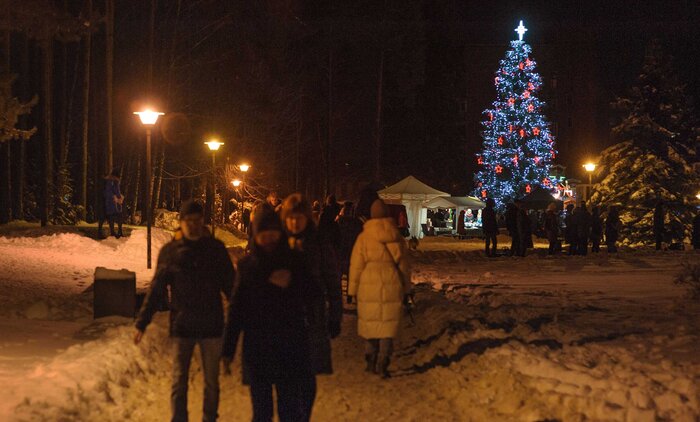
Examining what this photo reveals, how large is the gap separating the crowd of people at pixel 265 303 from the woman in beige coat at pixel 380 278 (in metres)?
0.01

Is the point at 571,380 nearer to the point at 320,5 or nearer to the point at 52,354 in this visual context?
the point at 52,354

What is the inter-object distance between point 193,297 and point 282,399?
125cm

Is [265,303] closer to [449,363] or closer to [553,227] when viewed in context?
[449,363]

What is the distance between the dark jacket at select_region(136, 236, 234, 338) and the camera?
23.2 ft

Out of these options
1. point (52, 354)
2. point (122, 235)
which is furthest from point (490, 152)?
point (52, 354)

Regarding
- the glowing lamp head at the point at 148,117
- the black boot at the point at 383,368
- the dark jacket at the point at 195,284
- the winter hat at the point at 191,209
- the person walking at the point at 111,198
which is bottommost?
the black boot at the point at 383,368

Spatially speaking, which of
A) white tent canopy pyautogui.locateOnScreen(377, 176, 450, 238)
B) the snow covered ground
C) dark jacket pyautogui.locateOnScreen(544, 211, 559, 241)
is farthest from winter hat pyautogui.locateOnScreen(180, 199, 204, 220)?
white tent canopy pyautogui.locateOnScreen(377, 176, 450, 238)

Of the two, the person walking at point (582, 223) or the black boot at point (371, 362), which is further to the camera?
the person walking at point (582, 223)

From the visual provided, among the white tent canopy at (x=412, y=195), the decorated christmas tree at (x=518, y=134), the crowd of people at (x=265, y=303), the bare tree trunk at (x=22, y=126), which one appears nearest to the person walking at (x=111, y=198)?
the bare tree trunk at (x=22, y=126)

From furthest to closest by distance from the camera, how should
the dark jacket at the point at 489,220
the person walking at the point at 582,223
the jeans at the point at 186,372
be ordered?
1. the person walking at the point at 582,223
2. the dark jacket at the point at 489,220
3. the jeans at the point at 186,372

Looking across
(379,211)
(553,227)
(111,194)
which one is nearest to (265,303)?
(379,211)

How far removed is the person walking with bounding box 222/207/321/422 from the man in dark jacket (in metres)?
0.83

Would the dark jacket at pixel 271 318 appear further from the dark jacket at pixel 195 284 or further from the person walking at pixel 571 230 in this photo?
the person walking at pixel 571 230

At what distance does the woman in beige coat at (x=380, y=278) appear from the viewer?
988 centimetres
